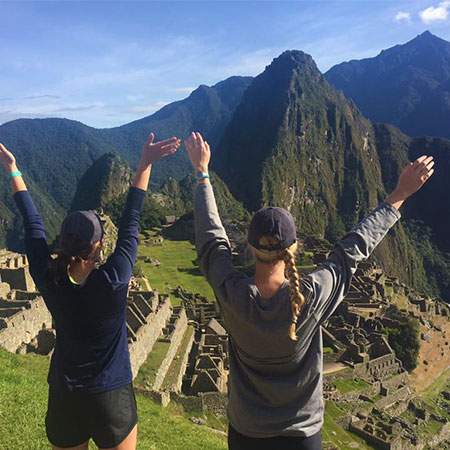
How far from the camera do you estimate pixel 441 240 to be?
153125 mm

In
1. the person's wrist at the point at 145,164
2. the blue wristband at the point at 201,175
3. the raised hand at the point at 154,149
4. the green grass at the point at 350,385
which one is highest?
the raised hand at the point at 154,149

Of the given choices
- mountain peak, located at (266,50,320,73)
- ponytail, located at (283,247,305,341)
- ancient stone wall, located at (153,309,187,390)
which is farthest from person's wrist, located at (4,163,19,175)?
mountain peak, located at (266,50,320,73)

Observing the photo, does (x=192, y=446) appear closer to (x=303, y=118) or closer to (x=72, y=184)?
(x=72, y=184)

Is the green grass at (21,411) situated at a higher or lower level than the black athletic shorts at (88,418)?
lower

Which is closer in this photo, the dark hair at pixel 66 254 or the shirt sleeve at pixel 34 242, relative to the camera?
the dark hair at pixel 66 254

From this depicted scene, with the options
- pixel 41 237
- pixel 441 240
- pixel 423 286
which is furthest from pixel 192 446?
pixel 441 240

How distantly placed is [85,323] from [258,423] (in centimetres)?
125

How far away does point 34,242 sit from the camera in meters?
3.22

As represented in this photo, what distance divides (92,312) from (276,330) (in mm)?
1209

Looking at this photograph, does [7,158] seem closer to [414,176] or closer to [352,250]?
[352,250]

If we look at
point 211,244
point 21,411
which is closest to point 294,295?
point 211,244

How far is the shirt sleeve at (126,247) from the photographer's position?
297cm

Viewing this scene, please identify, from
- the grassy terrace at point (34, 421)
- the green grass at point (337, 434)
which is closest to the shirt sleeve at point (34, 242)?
the grassy terrace at point (34, 421)

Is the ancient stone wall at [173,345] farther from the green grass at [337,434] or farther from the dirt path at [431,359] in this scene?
the dirt path at [431,359]
